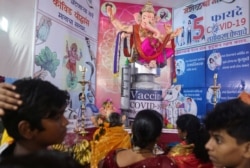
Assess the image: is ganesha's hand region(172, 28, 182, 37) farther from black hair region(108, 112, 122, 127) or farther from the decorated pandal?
black hair region(108, 112, 122, 127)

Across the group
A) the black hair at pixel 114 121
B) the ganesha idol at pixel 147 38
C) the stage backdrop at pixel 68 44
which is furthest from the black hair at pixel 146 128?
the ganesha idol at pixel 147 38

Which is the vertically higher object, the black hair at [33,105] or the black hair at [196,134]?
the black hair at [33,105]

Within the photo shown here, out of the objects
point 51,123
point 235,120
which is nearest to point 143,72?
point 235,120

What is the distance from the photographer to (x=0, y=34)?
2.69 m

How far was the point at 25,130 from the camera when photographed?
84cm

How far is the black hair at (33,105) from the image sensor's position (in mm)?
827

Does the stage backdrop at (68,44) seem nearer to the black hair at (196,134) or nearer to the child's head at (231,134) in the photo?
the black hair at (196,134)

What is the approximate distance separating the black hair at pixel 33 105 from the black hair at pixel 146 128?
2.64 feet

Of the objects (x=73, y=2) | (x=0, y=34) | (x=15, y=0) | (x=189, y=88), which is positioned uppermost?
(x=73, y=2)

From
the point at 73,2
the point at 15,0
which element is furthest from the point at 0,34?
the point at 73,2

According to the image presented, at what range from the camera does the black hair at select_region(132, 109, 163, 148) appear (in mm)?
1613

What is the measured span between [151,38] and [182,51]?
535 mm

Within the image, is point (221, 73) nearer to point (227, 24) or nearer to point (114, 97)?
point (227, 24)

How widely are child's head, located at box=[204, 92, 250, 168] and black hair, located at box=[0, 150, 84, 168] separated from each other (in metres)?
0.56
